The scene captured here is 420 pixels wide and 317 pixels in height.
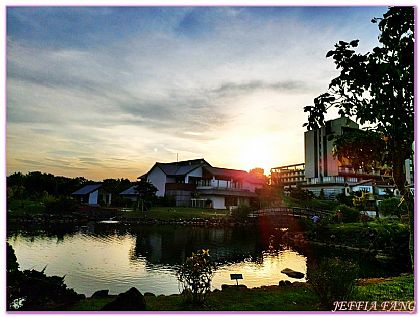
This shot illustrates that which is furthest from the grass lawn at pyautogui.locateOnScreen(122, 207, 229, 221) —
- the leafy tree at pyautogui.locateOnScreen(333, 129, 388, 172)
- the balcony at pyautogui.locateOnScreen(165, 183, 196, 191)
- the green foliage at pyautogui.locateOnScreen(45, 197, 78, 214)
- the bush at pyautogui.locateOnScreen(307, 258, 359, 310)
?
the leafy tree at pyautogui.locateOnScreen(333, 129, 388, 172)

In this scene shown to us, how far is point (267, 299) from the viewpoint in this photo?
272 inches

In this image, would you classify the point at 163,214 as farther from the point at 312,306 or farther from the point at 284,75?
the point at 312,306

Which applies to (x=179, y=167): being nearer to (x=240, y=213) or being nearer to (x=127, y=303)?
(x=240, y=213)

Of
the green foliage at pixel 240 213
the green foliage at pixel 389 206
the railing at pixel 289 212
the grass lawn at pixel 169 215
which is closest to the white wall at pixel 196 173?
the grass lawn at pixel 169 215

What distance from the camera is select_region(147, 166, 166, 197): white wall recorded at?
41.9 metres

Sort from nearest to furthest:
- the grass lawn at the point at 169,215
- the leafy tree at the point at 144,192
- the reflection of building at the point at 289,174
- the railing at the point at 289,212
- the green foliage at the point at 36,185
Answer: the green foliage at the point at 36,185
the grass lawn at the point at 169,215
the railing at the point at 289,212
the leafy tree at the point at 144,192
the reflection of building at the point at 289,174

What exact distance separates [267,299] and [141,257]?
8.54m

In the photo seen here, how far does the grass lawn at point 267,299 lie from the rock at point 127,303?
0.45 m

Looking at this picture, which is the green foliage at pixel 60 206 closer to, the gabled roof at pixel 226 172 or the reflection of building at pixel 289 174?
the gabled roof at pixel 226 172

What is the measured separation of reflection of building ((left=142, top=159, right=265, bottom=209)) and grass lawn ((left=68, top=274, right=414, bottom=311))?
32.2m

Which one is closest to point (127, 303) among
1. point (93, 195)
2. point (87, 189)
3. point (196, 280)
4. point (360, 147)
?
point (196, 280)

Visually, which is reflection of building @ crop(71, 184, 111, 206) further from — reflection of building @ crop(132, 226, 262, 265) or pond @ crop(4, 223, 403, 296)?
reflection of building @ crop(132, 226, 262, 265)

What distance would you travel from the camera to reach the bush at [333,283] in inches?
226

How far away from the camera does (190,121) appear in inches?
551
